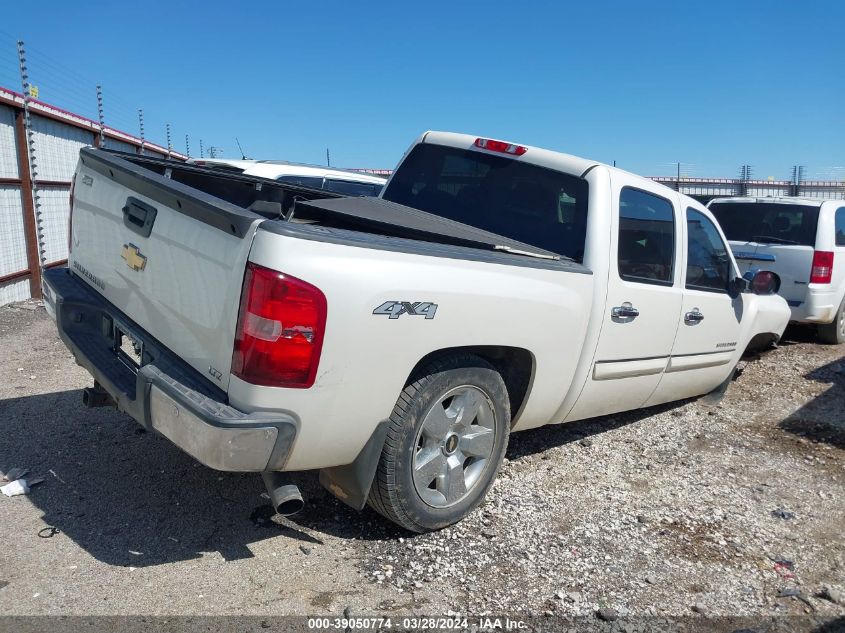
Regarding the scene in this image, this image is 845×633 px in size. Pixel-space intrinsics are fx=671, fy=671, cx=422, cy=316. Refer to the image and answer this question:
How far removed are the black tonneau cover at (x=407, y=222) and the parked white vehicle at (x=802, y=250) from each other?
17.3ft

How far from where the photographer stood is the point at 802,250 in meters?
7.79

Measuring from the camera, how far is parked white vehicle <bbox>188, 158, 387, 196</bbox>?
9.41 meters

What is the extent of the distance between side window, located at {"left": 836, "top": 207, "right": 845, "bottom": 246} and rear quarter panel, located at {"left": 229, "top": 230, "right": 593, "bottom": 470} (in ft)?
20.6

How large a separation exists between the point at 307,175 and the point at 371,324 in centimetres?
750

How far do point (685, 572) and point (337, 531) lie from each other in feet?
5.66

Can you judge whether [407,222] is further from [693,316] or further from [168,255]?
[693,316]

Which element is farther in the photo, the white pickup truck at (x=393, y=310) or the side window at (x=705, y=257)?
the side window at (x=705, y=257)

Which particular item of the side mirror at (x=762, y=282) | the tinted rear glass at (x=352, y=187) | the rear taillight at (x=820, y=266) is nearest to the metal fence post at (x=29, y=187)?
the tinted rear glass at (x=352, y=187)

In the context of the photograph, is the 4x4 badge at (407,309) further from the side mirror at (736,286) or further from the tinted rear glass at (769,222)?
the tinted rear glass at (769,222)

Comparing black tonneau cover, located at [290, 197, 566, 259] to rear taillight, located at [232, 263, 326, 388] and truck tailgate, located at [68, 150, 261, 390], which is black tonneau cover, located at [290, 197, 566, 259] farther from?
rear taillight, located at [232, 263, 326, 388]

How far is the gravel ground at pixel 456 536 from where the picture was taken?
2891 mm

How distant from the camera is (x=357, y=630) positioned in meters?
2.68

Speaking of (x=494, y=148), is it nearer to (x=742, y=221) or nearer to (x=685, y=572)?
(x=685, y=572)

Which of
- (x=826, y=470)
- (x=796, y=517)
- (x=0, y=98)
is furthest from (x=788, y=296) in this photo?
(x=0, y=98)
